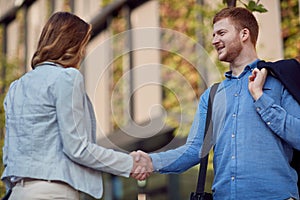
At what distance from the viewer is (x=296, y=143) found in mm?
4781

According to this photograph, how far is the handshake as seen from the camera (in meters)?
5.44

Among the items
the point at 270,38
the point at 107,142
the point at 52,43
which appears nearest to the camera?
the point at 52,43

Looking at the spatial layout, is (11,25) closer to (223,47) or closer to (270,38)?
(270,38)

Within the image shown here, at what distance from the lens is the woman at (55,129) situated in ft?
15.9

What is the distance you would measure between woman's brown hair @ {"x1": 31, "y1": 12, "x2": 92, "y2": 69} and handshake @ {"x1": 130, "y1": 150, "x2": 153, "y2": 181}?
0.73 m

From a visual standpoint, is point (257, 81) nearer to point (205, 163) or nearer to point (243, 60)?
point (243, 60)

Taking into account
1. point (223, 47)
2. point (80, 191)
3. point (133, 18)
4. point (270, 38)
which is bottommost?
point (80, 191)

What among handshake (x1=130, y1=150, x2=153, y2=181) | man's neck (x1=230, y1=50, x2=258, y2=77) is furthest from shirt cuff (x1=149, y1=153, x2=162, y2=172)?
man's neck (x1=230, y1=50, x2=258, y2=77)

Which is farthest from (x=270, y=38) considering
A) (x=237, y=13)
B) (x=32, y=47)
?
(x=32, y=47)

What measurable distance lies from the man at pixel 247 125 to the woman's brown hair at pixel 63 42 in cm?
82

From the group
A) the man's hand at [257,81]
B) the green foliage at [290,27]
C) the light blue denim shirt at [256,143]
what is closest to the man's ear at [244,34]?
the light blue denim shirt at [256,143]

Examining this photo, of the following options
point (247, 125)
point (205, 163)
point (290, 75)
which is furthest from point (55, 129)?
point (290, 75)

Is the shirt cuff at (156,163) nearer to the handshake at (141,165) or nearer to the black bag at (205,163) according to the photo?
the handshake at (141,165)

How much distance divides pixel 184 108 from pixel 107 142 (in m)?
8.70
